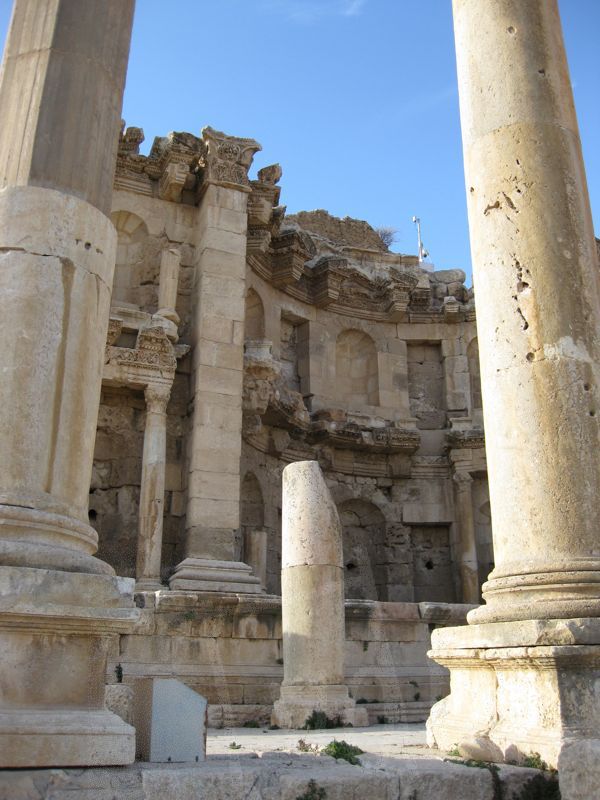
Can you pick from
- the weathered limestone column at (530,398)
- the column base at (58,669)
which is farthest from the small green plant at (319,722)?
the column base at (58,669)

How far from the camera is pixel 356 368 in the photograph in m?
20.2

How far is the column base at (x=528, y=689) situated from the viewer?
4871 millimetres

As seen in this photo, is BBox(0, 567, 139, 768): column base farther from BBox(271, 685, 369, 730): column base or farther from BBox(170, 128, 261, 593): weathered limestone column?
BBox(170, 128, 261, 593): weathered limestone column

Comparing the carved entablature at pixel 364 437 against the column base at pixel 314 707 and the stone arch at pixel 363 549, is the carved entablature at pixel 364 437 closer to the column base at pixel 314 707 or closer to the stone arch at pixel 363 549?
the stone arch at pixel 363 549

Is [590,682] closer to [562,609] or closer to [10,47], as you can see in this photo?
[562,609]

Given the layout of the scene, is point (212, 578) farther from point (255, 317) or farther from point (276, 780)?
point (276, 780)

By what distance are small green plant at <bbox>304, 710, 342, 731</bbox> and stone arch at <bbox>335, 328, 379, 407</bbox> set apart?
35.2 feet

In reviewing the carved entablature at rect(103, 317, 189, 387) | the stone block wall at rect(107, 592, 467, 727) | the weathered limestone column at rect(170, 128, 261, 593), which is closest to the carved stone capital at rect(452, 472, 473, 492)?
the stone block wall at rect(107, 592, 467, 727)

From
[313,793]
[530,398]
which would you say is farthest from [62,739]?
[530,398]

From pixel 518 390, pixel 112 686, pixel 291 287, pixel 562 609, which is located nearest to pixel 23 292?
pixel 112 686

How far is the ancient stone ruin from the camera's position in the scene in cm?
479

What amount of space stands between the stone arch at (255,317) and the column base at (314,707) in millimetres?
9176

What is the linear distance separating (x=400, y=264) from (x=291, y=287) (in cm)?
462

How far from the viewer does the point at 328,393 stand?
1914 centimetres
